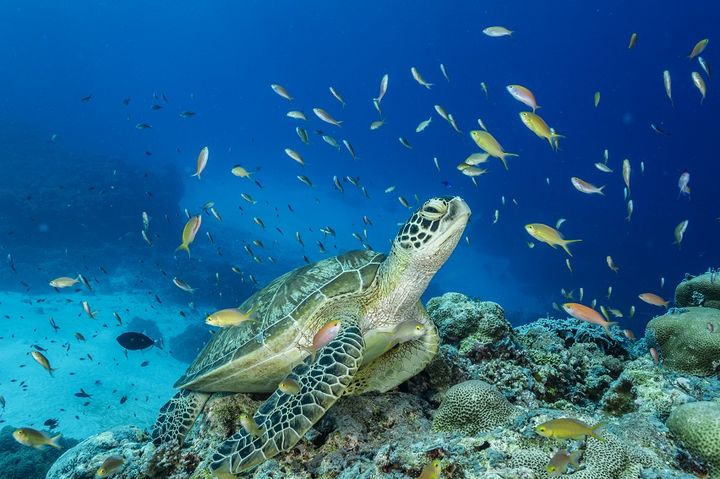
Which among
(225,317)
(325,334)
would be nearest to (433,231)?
(325,334)

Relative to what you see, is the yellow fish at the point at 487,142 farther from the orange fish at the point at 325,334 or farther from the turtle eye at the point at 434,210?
the orange fish at the point at 325,334

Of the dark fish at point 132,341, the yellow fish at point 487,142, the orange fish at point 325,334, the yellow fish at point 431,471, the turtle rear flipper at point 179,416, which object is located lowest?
the yellow fish at point 431,471

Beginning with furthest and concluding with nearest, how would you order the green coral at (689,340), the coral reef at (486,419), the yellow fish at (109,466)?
the green coral at (689,340) < the yellow fish at (109,466) < the coral reef at (486,419)

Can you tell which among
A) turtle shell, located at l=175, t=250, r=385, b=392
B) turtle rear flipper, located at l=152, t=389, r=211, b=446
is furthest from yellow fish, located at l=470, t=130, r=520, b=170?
turtle rear flipper, located at l=152, t=389, r=211, b=446

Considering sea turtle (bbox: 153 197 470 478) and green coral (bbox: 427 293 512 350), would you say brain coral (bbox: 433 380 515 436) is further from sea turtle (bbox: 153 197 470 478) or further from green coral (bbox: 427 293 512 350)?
green coral (bbox: 427 293 512 350)

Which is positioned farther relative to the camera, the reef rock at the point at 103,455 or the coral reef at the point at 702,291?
the coral reef at the point at 702,291

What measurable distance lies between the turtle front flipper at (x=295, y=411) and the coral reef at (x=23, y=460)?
29.1 ft

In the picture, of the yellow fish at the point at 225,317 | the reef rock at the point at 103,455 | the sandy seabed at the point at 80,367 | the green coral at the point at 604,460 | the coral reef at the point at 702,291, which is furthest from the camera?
the sandy seabed at the point at 80,367

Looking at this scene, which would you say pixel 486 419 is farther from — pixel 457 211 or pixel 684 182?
pixel 684 182

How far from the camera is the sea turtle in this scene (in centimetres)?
335

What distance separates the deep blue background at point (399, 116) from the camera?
40.7 m

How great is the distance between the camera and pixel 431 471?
6.04ft

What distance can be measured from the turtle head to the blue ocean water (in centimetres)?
530

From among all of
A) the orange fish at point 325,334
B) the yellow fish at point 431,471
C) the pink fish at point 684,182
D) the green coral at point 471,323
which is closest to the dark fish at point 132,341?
the orange fish at point 325,334
